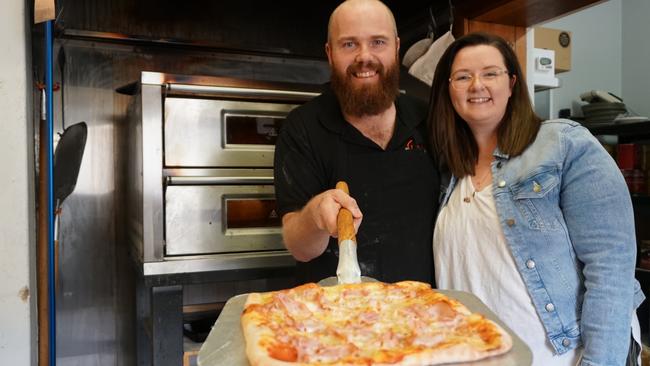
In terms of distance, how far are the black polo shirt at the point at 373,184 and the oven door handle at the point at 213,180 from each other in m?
0.48

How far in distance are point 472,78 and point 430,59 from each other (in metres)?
0.79

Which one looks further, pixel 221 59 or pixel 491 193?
pixel 221 59

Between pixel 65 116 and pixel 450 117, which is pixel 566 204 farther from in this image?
pixel 65 116

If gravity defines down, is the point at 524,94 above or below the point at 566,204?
above

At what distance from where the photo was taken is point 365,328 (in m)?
0.99

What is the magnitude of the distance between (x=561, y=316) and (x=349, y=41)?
1.00 m

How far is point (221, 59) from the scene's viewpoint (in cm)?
274

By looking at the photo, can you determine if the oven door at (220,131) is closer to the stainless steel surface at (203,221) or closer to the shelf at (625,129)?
the stainless steel surface at (203,221)

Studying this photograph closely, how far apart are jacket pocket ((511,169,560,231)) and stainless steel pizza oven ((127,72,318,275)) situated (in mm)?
1113

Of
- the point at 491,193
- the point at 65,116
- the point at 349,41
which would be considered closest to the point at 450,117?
the point at 491,193

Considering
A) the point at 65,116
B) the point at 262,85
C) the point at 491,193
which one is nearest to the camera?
the point at 491,193

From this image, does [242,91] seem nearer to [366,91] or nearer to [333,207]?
[366,91]

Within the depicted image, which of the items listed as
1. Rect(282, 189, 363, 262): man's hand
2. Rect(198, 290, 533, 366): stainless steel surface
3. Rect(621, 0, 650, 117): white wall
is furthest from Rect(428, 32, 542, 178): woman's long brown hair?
Rect(621, 0, 650, 117): white wall

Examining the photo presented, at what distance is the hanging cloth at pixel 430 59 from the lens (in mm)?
2135
